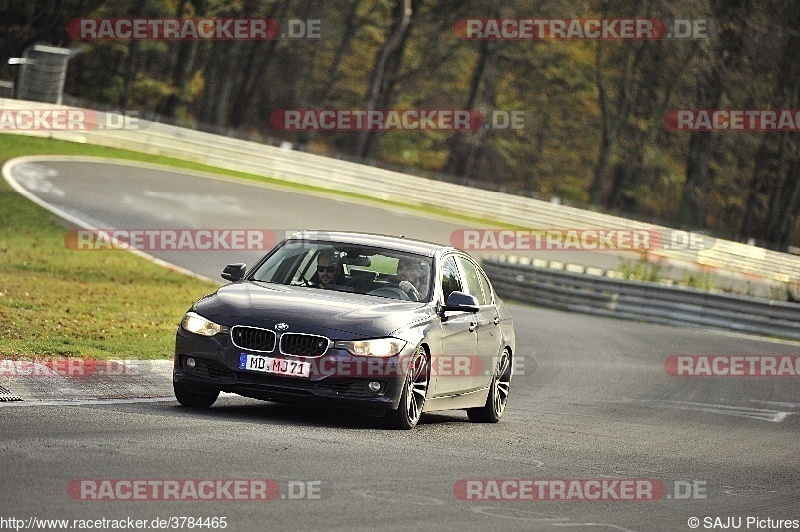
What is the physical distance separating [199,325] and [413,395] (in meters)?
1.70

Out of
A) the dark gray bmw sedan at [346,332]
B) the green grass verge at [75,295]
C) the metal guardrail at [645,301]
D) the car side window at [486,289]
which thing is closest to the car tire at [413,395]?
the dark gray bmw sedan at [346,332]

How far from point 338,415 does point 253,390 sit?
4.37 feet

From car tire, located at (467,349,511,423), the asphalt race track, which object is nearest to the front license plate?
the asphalt race track

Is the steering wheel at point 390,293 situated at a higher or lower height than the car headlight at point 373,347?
higher

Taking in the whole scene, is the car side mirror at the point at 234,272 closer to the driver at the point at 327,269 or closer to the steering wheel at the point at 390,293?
the driver at the point at 327,269

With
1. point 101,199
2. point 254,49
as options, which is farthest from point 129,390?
point 254,49

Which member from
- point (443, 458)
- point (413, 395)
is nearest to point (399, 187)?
point (413, 395)

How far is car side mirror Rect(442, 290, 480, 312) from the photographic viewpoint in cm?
1123

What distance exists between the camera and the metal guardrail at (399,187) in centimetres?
4100

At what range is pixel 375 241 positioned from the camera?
1182cm

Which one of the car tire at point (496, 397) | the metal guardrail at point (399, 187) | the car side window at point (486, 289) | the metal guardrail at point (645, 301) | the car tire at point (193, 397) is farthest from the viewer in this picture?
the metal guardrail at point (399, 187)

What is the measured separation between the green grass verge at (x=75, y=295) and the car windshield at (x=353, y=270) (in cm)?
269

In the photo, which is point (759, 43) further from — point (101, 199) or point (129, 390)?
point (129, 390)

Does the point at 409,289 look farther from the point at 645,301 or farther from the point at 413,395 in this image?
the point at 645,301
